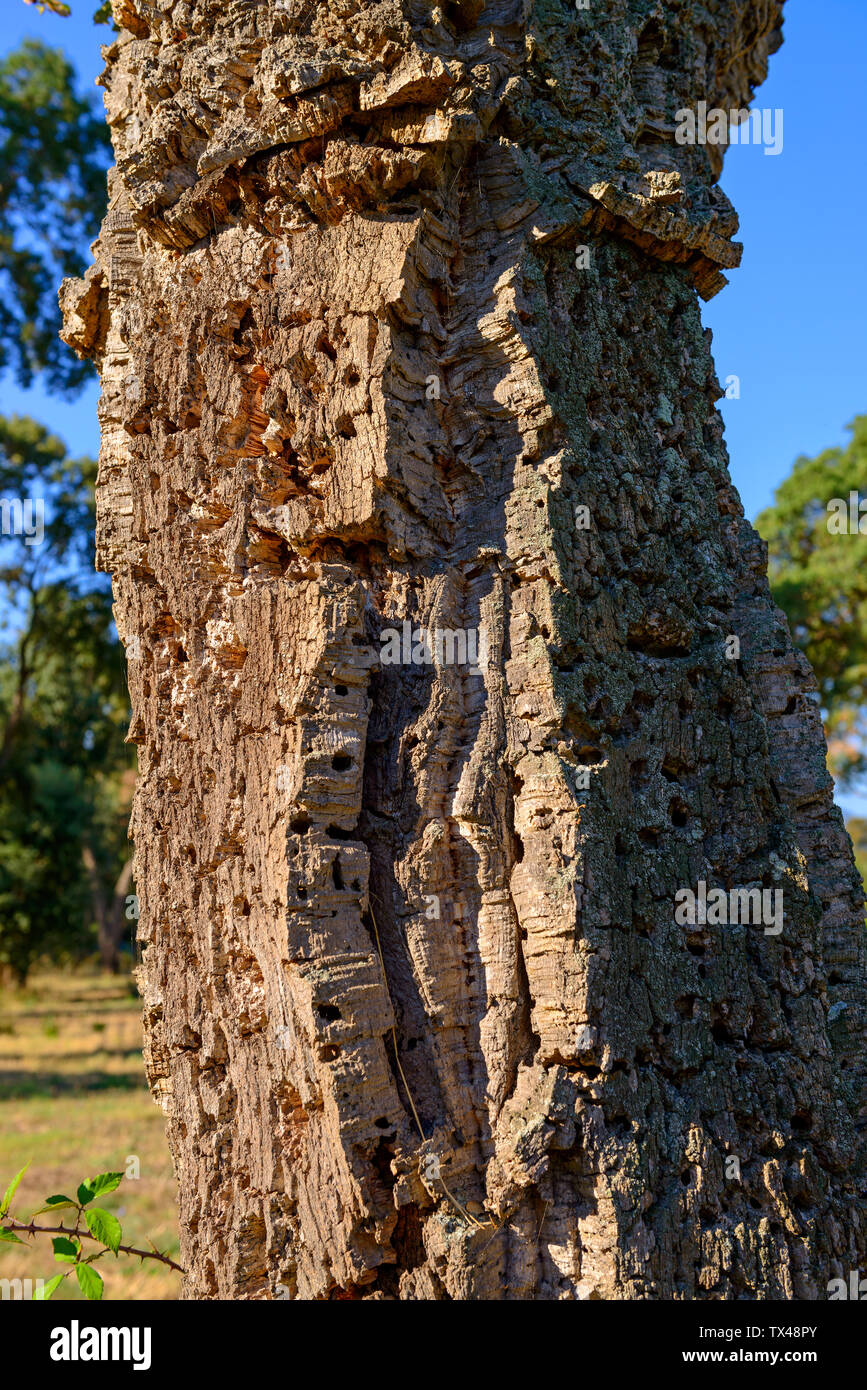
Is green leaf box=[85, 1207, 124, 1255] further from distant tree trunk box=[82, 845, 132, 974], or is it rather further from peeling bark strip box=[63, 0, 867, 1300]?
distant tree trunk box=[82, 845, 132, 974]

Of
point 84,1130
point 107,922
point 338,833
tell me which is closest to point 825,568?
point 84,1130

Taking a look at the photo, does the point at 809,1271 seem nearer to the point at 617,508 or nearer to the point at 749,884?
the point at 749,884

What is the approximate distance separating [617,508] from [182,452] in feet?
4.22

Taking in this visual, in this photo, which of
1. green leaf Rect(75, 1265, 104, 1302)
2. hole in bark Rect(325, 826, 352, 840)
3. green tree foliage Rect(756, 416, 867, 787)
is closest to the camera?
green leaf Rect(75, 1265, 104, 1302)

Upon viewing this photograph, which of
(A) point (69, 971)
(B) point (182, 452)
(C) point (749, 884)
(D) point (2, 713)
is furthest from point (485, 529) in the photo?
(A) point (69, 971)

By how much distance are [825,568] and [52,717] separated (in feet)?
45.9

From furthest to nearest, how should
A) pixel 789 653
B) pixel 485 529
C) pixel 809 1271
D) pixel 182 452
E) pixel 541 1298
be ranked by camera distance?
pixel 789 653 < pixel 182 452 < pixel 485 529 < pixel 809 1271 < pixel 541 1298

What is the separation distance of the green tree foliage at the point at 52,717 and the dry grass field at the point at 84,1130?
296cm

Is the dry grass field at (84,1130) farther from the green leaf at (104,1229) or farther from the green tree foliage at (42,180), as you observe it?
the green tree foliage at (42,180)

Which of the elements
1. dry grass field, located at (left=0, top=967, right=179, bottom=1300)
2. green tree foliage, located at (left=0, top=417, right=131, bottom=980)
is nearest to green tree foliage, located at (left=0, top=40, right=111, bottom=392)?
green tree foliage, located at (left=0, top=417, right=131, bottom=980)

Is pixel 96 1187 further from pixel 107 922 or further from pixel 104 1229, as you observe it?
pixel 107 922

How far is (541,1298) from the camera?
88.6 inches

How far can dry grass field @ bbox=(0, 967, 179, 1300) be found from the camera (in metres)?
6.33

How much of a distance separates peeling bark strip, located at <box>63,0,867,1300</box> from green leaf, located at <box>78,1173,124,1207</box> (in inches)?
8.5
